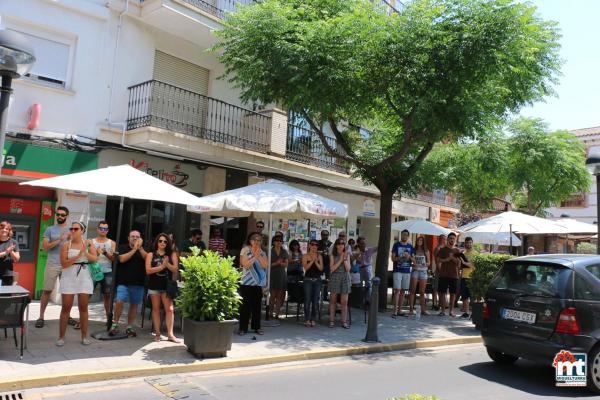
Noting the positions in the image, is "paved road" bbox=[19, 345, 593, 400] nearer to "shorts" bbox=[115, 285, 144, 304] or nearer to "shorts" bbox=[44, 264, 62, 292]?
"shorts" bbox=[115, 285, 144, 304]

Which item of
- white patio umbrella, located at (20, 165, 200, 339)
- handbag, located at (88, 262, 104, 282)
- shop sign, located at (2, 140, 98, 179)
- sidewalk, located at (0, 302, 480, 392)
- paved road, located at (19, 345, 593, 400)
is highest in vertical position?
shop sign, located at (2, 140, 98, 179)

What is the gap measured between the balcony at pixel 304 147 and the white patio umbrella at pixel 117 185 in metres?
7.76

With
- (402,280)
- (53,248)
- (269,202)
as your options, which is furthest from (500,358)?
(53,248)

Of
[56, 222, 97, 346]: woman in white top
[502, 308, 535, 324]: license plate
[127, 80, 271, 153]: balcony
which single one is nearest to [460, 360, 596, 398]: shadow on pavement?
[502, 308, 535, 324]: license plate

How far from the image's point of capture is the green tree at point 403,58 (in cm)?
972

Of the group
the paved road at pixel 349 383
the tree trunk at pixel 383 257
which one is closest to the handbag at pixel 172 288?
the paved road at pixel 349 383

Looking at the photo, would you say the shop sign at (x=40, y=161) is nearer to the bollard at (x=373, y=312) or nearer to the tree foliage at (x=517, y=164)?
the bollard at (x=373, y=312)

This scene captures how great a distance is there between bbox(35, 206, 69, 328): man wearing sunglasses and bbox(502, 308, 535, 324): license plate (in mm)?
6930

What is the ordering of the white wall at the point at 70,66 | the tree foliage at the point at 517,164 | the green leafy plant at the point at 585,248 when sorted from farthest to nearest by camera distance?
the green leafy plant at the point at 585,248, the tree foliage at the point at 517,164, the white wall at the point at 70,66

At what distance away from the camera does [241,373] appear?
6.55m

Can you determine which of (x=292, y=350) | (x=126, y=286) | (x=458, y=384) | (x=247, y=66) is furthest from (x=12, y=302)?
(x=247, y=66)

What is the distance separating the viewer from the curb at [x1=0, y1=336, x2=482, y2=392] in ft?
17.8

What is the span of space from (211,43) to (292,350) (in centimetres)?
884

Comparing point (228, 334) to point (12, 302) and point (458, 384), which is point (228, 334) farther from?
point (458, 384)
